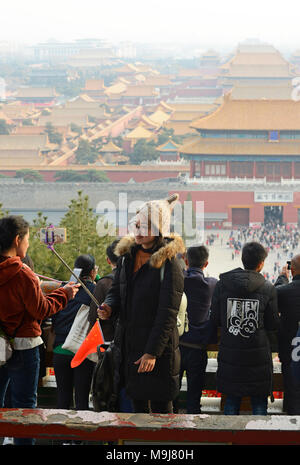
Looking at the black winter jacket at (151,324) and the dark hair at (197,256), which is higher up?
the dark hair at (197,256)

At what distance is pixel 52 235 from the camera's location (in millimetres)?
1799

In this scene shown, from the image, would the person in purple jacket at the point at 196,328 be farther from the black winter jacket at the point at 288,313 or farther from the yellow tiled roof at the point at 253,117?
the yellow tiled roof at the point at 253,117

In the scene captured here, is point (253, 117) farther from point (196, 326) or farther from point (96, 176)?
point (196, 326)

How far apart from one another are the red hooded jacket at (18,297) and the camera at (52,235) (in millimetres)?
180

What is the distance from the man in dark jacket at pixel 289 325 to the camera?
1.92 meters

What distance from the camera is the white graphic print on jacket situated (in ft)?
6.03

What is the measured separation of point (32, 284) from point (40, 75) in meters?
54.7

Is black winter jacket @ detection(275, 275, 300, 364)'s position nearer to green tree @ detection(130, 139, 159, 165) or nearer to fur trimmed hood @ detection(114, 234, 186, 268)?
fur trimmed hood @ detection(114, 234, 186, 268)

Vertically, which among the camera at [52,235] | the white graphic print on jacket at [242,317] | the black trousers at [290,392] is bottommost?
the black trousers at [290,392]

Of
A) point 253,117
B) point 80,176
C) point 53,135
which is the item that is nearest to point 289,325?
point 253,117

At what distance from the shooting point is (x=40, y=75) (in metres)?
54.6

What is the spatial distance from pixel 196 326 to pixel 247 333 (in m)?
0.20

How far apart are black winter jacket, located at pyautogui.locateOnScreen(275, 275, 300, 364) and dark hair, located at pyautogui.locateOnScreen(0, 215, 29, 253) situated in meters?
0.69

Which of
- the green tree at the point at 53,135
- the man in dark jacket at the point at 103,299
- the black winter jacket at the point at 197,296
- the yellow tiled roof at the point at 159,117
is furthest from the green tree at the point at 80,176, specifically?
the man in dark jacket at the point at 103,299
